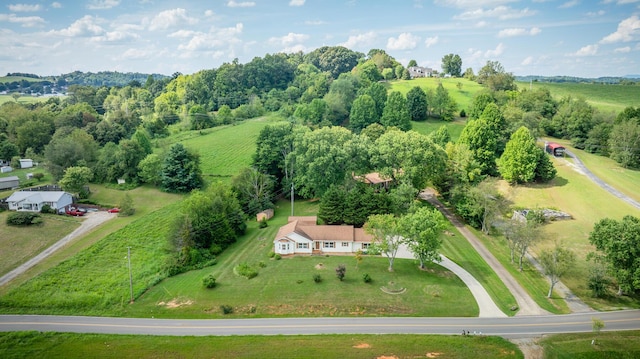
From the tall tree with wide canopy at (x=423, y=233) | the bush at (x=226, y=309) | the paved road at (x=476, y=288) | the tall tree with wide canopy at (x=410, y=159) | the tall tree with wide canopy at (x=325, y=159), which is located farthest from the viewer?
the tall tree with wide canopy at (x=325, y=159)

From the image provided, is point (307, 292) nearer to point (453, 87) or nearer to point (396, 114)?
point (396, 114)

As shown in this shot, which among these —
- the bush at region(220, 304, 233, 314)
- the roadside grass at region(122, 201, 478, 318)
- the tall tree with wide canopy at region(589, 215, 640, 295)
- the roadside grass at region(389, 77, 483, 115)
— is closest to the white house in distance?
the roadside grass at region(122, 201, 478, 318)

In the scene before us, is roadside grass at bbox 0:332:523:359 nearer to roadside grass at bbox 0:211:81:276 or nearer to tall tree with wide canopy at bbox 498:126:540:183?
roadside grass at bbox 0:211:81:276

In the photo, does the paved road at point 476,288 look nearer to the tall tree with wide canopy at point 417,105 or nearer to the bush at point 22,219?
the bush at point 22,219

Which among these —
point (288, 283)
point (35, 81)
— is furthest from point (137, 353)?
point (35, 81)

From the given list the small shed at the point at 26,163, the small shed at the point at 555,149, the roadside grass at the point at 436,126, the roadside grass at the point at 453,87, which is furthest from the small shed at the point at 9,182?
the small shed at the point at 555,149
